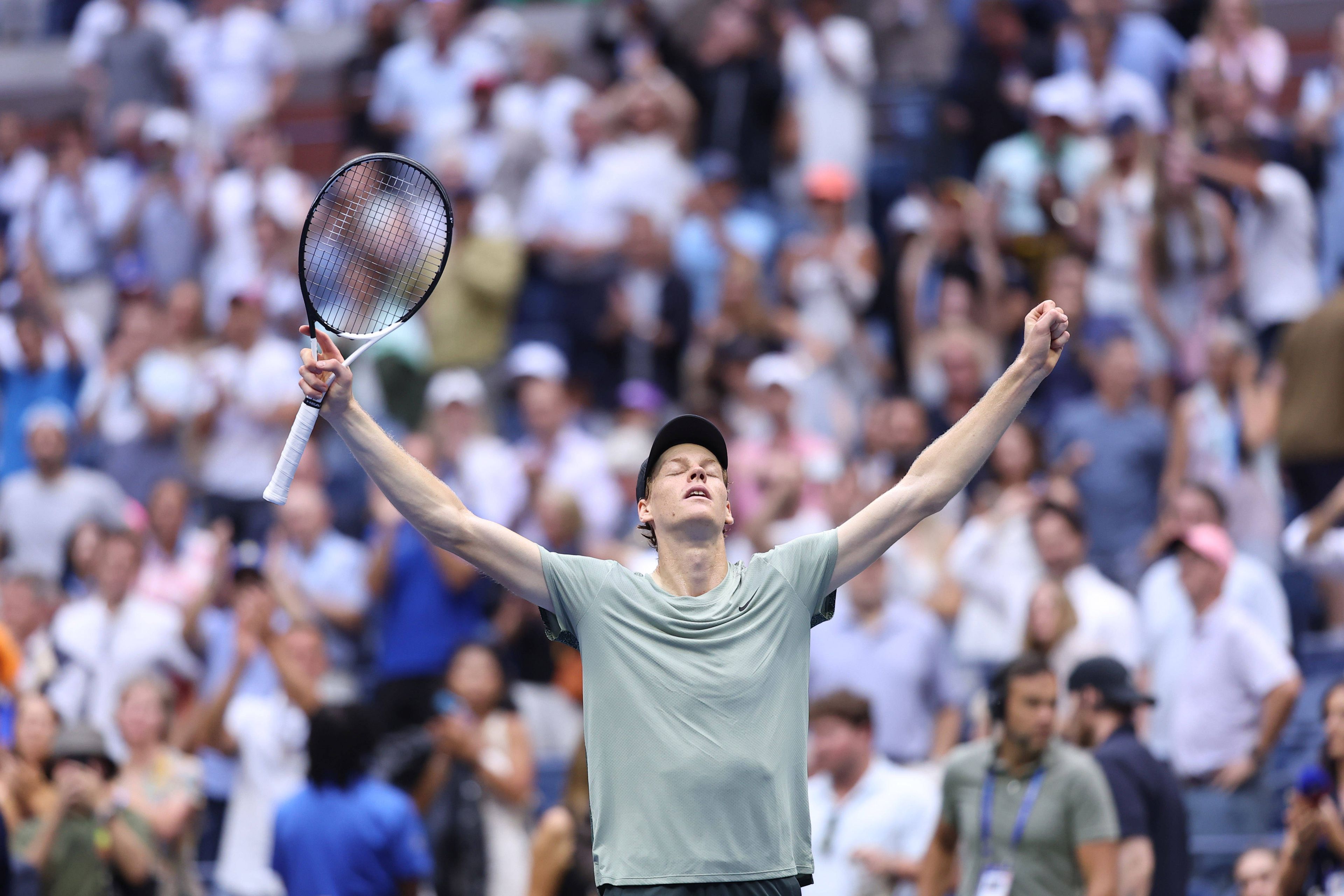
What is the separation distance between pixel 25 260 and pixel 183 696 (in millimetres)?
5953

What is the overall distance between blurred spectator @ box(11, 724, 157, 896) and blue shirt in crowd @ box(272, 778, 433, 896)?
810 millimetres

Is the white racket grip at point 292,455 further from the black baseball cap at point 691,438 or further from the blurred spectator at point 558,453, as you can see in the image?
the blurred spectator at point 558,453

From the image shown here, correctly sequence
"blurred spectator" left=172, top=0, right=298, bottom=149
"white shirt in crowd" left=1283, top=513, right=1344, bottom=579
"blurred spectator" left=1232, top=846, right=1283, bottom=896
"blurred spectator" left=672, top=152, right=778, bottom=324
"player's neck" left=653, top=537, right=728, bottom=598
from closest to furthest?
"player's neck" left=653, top=537, right=728, bottom=598 → "blurred spectator" left=1232, top=846, right=1283, bottom=896 → "white shirt in crowd" left=1283, top=513, right=1344, bottom=579 → "blurred spectator" left=672, top=152, right=778, bottom=324 → "blurred spectator" left=172, top=0, right=298, bottom=149

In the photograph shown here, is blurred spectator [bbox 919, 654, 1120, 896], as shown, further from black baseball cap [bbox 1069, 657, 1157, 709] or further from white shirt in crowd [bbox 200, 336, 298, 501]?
white shirt in crowd [bbox 200, 336, 298, 501]

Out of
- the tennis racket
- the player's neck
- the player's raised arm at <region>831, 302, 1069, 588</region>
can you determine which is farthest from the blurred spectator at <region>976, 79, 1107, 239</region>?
the player's neck

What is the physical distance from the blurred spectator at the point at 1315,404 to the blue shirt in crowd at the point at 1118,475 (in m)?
0.70

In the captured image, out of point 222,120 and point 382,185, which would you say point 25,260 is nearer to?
point 222,120

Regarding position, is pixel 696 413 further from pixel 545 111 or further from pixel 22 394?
pixel 22 394

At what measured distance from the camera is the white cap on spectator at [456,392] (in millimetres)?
11984

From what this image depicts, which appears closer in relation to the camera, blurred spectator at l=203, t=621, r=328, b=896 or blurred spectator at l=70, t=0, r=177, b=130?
blurred spectator at l=203, t=621, r=328, b=896

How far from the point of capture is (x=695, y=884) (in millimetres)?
4426

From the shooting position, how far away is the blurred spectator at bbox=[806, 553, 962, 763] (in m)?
9.30

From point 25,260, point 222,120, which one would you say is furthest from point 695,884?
point 222,120

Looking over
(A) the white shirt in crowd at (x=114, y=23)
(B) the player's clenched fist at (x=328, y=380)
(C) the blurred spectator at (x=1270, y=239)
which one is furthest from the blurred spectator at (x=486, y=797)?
(A) the white shirt in crowd at (x=114, y=23)
